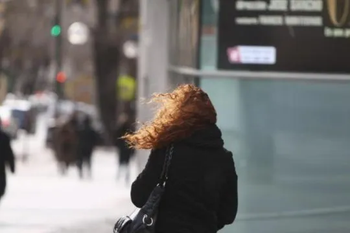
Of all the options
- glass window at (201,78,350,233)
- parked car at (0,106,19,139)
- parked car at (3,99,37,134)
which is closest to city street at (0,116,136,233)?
glass window at (201,78,350,233)

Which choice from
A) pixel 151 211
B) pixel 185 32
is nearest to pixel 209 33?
pixel 185 32

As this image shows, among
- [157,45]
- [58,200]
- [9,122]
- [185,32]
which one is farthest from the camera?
[9,122]

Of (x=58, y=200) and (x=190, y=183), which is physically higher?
(x=190, y=183)

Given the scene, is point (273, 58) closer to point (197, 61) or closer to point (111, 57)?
point (197, 61)

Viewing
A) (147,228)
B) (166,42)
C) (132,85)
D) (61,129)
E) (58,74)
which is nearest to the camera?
(147,228)

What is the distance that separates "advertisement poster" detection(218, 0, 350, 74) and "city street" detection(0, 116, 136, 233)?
14.8 feet

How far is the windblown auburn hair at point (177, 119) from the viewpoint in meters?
5.66

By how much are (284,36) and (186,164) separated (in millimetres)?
5853

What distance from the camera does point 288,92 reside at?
11.3m

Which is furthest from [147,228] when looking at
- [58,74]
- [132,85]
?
[132,85]

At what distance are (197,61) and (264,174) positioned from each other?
1327 millimetres

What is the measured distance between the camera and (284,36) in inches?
447

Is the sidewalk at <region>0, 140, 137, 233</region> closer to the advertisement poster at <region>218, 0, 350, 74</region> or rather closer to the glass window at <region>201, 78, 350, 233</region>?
the glass window at <region>201, 78, 350, 233</region>

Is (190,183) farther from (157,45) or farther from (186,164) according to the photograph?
(157,45)
